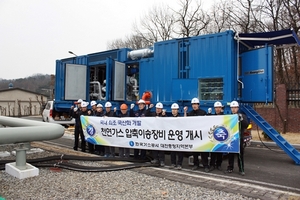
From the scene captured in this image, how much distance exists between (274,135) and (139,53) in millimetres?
5697

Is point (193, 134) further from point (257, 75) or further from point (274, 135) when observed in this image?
point (257, 75)

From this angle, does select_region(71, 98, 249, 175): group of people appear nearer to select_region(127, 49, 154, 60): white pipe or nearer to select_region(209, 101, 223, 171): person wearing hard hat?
select_region(209, 101, 223, 171): person wearing hard hat

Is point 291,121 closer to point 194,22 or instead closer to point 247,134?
point 247,134

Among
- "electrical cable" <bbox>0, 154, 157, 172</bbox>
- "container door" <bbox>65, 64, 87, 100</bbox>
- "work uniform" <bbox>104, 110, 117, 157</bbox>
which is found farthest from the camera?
"container door" <bbox>65, 64, 87, 100</bbox>

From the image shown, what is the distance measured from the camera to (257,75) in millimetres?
8570

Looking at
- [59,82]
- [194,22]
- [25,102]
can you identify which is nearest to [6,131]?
[59,82]

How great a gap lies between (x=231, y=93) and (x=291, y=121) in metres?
9.55

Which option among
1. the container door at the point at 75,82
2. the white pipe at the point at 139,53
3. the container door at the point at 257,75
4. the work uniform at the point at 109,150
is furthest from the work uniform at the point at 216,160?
the container door at the point at 75,82

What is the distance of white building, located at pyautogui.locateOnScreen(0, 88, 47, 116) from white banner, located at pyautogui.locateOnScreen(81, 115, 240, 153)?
4233 centimetres

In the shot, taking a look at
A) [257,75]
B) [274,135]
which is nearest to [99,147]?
[274,135]

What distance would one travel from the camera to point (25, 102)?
2056 inches

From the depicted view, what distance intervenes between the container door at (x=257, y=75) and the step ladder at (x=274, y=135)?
15.9 inches

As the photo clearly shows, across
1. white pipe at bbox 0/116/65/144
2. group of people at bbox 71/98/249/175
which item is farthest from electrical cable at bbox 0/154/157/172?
white pipe at bbox 0/116/65/144

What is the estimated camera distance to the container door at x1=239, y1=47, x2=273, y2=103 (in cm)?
825
